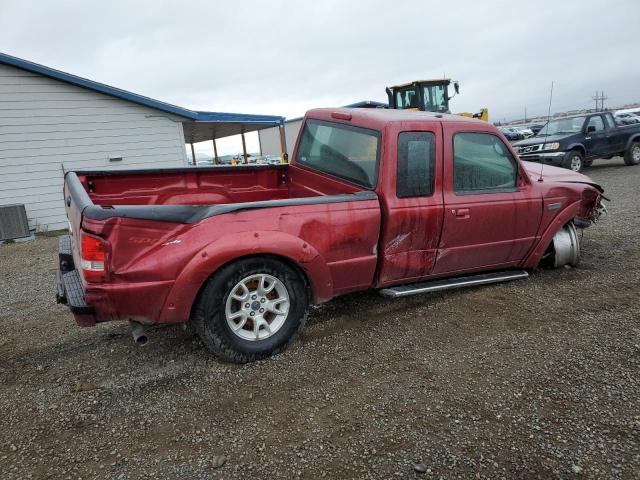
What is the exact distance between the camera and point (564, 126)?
43.7ft

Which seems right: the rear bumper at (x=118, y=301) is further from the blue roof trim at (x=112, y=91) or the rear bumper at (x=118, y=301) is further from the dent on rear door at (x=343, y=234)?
the blue roof trim at (x=112, y=91)

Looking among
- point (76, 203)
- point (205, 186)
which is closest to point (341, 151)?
point (205, 186)

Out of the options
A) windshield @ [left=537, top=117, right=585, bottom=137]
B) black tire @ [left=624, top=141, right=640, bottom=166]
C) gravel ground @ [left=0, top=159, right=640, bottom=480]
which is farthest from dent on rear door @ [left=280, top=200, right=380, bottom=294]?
black tire @ [left=624, top=141, right=640, bottom=166]

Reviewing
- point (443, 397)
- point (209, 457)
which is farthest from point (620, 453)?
point (209, 457)

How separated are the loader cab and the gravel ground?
1327cm

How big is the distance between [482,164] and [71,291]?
3491 mm

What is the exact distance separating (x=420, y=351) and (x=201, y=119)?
10887mm

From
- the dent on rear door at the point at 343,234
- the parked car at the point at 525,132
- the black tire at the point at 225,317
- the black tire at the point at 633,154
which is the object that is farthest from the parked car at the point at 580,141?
the parked car at the point at 525,132

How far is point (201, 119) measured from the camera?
40.7 ft

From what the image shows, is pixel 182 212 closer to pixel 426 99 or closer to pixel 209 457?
pixel 209 457

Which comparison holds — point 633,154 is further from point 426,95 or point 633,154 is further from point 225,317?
point 225,317

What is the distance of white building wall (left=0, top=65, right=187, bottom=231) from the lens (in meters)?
10.0

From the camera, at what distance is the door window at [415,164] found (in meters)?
3.54

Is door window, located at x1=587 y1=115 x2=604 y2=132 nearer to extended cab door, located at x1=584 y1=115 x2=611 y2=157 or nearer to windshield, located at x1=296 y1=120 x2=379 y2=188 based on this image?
extended cab door, located at x1=584 y1=115 x2=611 y2=157
